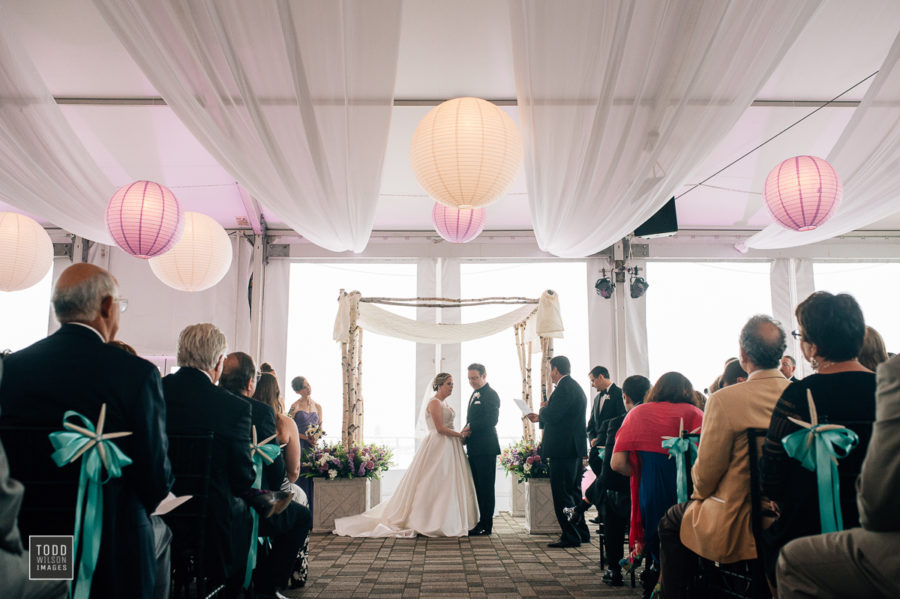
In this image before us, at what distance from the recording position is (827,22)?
4.69 m

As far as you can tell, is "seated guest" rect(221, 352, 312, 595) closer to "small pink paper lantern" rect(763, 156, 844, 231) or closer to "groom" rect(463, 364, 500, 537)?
"groom" rect(463, 364, 500, 537)

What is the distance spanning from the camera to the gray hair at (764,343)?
2379 mm

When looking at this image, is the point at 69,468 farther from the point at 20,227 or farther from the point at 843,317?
the point at 20,227

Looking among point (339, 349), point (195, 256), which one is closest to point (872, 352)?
point (195, 256)

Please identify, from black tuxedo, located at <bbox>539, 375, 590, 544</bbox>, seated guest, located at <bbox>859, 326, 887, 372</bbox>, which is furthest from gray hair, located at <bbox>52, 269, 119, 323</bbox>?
black tuxedo, located at <bbox>539, 375, 590, 544</bbox>

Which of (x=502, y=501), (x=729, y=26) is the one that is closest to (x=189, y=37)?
(x=729, y=26)

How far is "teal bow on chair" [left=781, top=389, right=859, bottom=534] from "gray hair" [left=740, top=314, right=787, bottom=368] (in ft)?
1.92

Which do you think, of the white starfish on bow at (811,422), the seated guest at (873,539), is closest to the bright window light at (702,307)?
the white starfish on bow at (811,422)

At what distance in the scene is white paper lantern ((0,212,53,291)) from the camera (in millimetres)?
5609

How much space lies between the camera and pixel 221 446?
8.64ft

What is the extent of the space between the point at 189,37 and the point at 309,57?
0.48 m

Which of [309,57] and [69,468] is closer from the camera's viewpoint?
[69,468]

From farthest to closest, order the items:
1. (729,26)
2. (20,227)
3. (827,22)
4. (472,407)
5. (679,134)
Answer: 1. (472,407)
2. (20,227)
3. (827,22)
4. (679,134)
5. (729,26)

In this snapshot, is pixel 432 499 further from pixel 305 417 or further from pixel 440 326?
pixel 440 326
